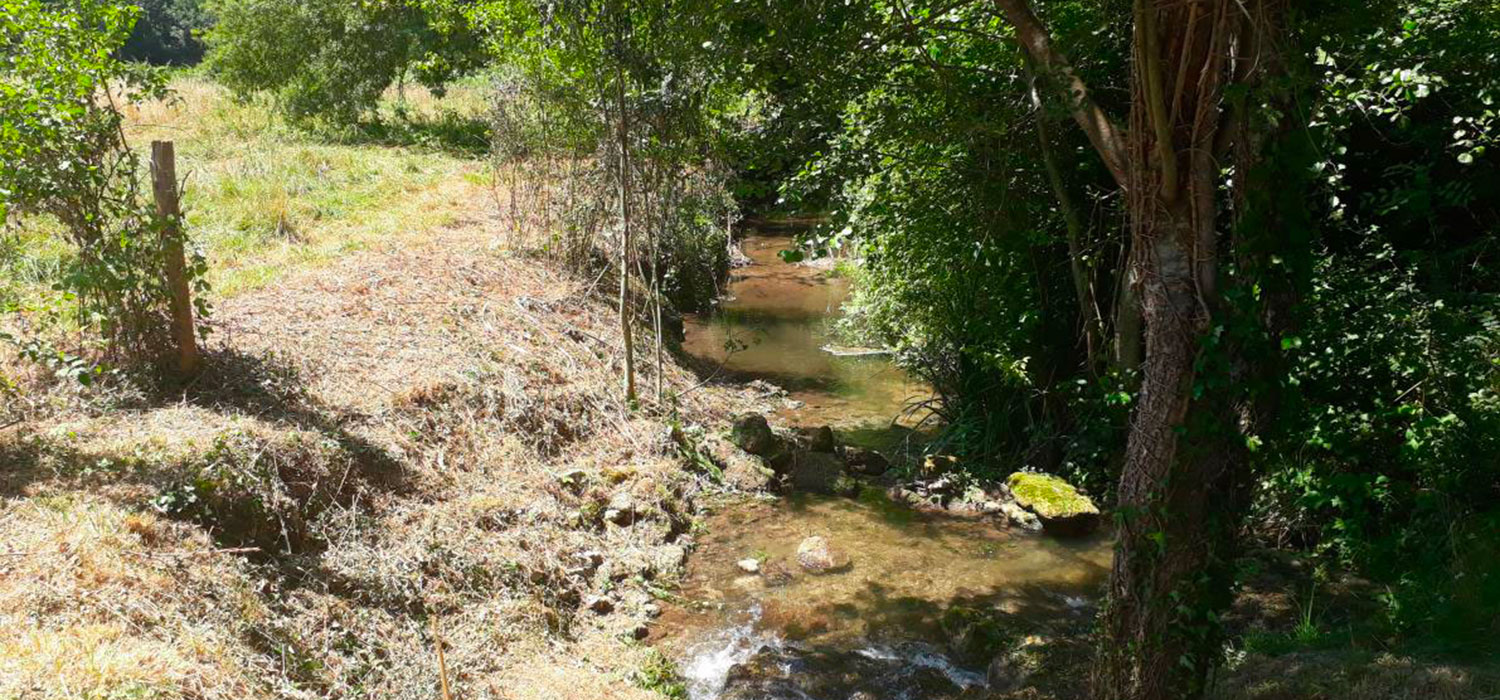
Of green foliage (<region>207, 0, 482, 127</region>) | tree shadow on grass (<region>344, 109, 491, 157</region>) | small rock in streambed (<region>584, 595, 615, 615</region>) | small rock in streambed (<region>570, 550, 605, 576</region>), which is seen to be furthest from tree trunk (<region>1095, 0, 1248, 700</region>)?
green foliage (<region>207, 0, 482, 127</region>)

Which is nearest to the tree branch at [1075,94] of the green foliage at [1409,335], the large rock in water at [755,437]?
the green foliage at [1409,335]

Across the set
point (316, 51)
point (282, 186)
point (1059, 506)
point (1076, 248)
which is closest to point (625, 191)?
point (1076, 248)

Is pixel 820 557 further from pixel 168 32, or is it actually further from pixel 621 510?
pixel 168 32

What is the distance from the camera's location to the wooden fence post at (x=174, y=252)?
645 centimetres

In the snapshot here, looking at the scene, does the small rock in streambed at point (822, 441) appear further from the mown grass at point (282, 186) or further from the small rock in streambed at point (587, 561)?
the mown grass at point (282, 186)

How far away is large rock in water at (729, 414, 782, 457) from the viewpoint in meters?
9.30

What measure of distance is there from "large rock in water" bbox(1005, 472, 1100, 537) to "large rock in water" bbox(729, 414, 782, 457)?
2298mm

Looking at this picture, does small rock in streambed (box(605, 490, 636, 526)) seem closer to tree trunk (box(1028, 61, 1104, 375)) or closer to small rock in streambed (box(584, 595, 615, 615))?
small rock in streambed (box(584, 595, 615, 615))

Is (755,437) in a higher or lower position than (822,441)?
higher

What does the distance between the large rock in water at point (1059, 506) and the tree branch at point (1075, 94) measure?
4.27 meters

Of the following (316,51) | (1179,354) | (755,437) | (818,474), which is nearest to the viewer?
(1179,354)

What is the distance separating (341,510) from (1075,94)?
15.6 feet

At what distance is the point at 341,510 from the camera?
601 centimetres

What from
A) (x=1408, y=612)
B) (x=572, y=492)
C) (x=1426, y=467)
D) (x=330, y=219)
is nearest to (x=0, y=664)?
(x=572, y=492)
